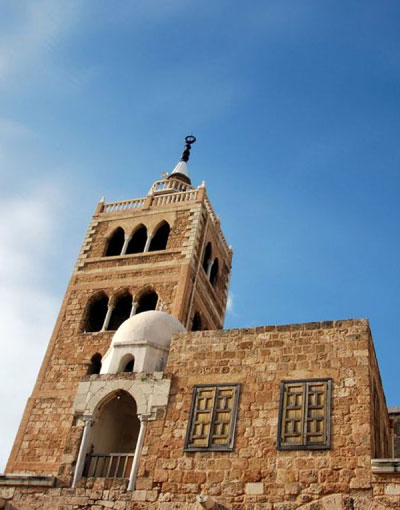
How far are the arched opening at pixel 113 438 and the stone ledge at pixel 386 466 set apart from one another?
4.47m

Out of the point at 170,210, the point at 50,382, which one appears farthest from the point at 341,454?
the point at 170,210

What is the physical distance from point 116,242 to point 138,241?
0.94 m

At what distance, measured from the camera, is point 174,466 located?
11750mm

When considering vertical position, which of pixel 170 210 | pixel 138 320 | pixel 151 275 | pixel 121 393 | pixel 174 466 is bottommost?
pixel 174 466

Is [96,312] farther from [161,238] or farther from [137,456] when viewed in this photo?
[137,456]

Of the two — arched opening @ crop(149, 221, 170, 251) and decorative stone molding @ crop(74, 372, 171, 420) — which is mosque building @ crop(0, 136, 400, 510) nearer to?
decorative stone molding @ crop(74, 372, 171, 420)

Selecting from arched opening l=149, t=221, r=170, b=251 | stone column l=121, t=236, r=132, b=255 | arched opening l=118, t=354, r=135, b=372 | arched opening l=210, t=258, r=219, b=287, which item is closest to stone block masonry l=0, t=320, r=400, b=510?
arched opening l=118, t=354, r=135, b=372

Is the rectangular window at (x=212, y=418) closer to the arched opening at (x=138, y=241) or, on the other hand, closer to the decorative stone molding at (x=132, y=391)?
the decorative stone molding at (x=132, y=391)

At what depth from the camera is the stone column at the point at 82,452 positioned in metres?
12.4

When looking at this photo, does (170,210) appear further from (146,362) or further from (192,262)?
(146,362)

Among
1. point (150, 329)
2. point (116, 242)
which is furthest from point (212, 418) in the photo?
point (116, 242)

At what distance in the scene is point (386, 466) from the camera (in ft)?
34.2

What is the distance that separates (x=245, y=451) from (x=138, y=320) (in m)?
4.48

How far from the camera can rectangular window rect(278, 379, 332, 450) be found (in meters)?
11.2
